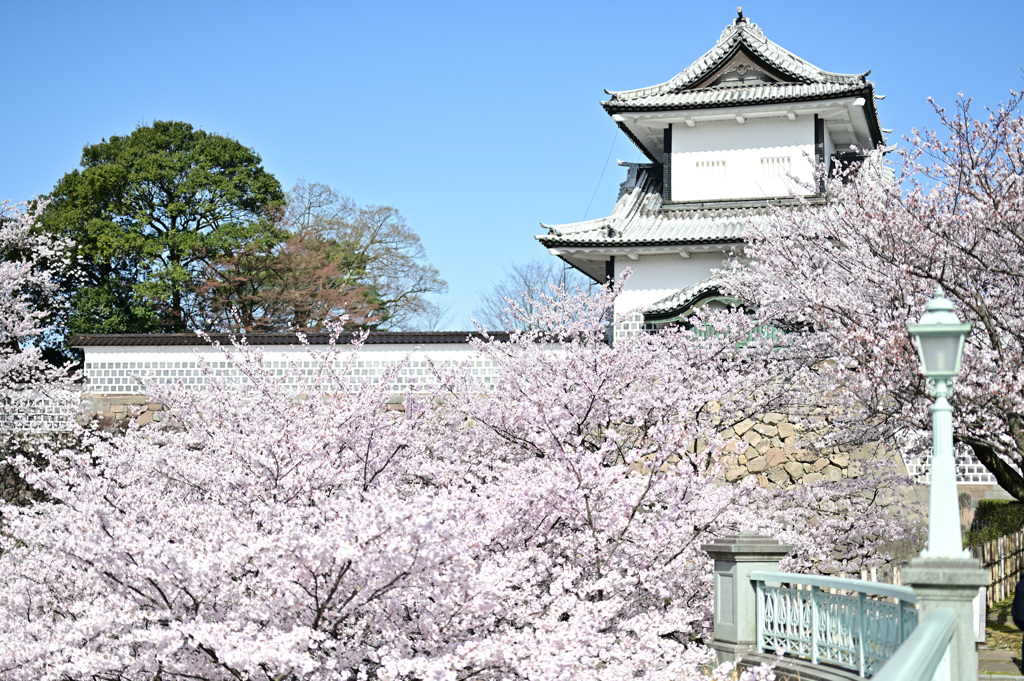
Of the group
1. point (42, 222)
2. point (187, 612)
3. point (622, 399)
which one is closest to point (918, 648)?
point (187, 612)

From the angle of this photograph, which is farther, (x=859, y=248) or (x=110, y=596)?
(x=859, y=248)

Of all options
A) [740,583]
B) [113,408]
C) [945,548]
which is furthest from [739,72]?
[945,548]

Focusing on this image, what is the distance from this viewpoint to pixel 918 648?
3590 mm

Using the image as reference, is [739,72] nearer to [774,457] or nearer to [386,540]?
[774,457]

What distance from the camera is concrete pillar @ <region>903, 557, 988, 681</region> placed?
506cm

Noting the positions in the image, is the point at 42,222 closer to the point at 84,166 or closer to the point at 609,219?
the point at 84,166

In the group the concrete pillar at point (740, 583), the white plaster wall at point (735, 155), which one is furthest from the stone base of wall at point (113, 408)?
the concrete pillar at point (740, 583)

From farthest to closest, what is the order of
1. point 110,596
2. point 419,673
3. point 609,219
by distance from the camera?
point 609,219
point 110,596
point 419,673

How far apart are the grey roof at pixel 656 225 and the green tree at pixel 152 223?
10.9m

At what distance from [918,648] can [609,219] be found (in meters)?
18.7

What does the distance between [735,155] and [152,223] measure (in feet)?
51.9

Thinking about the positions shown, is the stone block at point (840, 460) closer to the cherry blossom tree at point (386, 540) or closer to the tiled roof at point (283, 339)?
the cherry blossom tree at point (386, 540)

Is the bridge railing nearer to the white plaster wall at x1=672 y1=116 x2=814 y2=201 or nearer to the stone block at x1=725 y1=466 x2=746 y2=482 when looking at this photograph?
the stone block at x1=725 y1=466 x2=746 y2=482

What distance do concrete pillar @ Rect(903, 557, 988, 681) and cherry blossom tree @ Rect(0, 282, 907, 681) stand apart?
2653 millimetres
